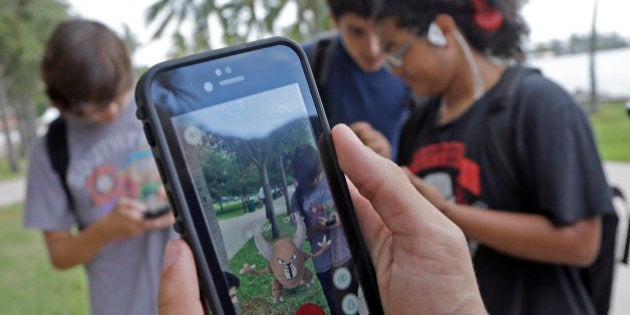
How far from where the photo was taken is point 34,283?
18.9 ft

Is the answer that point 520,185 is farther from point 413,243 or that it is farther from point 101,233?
point 101,233

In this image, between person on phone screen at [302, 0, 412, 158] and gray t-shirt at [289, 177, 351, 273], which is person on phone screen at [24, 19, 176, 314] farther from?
gray t-shirt at [289, 177, 351, 273]

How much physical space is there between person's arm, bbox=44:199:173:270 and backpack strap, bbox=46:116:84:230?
9 centimetres

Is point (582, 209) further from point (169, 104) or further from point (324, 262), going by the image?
point (169, 104)

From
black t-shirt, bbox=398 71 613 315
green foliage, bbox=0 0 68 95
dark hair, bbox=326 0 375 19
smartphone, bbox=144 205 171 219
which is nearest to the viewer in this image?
black t-shirt, bbox=398 71 613 315

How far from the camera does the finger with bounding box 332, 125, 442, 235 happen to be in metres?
0.83

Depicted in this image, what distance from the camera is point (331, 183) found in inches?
36.5

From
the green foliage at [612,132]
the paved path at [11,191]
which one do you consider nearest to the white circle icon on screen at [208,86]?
the green foliage at [612,132]

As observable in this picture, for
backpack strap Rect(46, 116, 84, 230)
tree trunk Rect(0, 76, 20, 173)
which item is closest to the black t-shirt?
backpack strap Rect(46, 116, 84, 230)

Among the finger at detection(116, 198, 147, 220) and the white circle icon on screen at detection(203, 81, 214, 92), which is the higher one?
the white circle icon on screen at detection(203, 81, 214, 92)

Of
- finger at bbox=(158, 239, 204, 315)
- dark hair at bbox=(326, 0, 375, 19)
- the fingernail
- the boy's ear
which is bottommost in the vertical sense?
finger at bbox=(158, 239, 204, 315)

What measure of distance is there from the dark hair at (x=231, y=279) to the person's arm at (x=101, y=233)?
3.15ft

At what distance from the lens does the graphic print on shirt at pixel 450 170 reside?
1.42m

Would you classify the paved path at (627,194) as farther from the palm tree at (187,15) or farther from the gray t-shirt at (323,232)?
the palm tree at (187,15)
